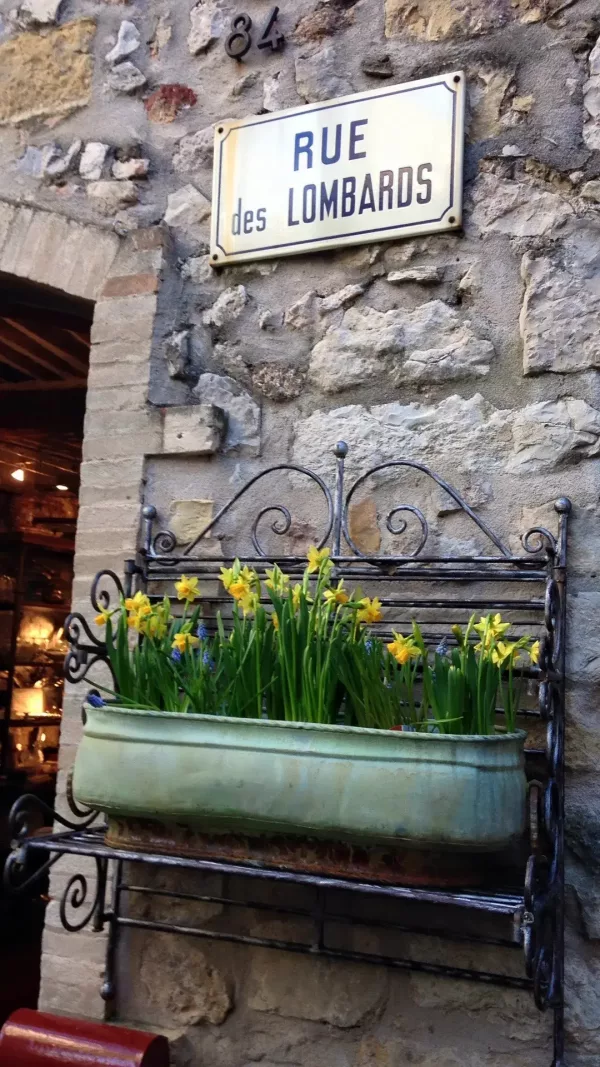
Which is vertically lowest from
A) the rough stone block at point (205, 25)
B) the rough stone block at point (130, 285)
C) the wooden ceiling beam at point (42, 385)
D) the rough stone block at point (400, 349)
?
the rough stone block at point (400, 349)

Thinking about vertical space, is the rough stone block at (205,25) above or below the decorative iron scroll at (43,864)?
above

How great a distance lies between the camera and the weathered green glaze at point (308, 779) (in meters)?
1.40

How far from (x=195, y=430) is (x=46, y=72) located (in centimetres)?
109

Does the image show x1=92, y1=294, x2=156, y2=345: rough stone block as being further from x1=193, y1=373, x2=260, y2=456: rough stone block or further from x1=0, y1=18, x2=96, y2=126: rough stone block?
x1=0, y1=18, x2=96, y2=126: rough stone block

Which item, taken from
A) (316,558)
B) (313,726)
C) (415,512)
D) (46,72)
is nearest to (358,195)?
(415,512)

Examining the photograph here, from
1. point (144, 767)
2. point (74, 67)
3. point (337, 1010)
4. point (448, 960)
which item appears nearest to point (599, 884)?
point (448, 960)

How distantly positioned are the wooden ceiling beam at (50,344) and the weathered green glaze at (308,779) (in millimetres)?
1778

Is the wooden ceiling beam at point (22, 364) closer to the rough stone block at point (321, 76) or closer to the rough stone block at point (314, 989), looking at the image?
the rough stone block at point (321, 76)

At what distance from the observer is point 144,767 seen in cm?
153

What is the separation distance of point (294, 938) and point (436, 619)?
0.64 meters

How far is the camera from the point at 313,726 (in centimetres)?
147

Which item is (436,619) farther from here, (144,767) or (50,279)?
(50,279)

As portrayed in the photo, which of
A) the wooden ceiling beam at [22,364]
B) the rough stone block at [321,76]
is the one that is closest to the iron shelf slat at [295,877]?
the rough stone block at [321,76]

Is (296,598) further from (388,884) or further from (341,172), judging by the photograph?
(341,172)
